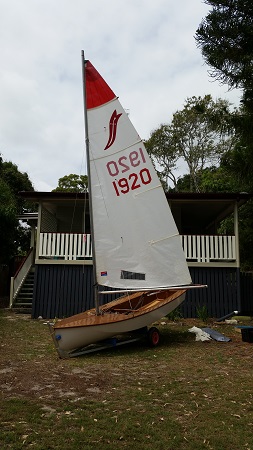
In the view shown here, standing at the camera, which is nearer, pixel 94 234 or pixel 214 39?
pixel 94 234

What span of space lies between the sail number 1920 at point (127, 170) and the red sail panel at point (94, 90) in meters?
1.35

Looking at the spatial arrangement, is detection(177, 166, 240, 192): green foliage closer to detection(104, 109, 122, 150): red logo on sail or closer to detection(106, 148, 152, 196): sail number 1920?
detection(106, 148, 152, 196): sail number 1920

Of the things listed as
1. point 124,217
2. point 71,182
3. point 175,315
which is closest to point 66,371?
point 124,217

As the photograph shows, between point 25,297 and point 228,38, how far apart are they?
1176 cm

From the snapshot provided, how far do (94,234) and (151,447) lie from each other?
5173mm

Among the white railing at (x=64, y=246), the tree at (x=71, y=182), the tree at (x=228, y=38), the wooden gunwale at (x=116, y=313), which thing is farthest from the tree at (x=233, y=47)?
the tree at (x=71, y=182)

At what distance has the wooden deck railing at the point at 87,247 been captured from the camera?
45.9 ft

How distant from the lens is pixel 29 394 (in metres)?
5.18

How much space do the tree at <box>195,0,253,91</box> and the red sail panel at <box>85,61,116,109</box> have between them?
13.7 feet

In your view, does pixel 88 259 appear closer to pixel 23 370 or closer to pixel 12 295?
pixel 12 295

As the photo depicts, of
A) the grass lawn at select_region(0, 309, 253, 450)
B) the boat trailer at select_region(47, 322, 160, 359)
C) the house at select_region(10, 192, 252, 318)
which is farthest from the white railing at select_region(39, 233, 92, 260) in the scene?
the grass lawn at select_region(0, 309, 253, 450)

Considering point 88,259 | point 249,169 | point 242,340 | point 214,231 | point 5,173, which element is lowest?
point 242,340

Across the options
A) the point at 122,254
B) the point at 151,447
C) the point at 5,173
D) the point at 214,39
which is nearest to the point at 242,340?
the point at 122,254

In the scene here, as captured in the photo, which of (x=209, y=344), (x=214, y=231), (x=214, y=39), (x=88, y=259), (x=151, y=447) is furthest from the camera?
(x=214, y=231)
